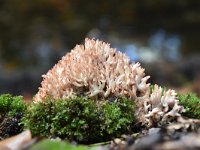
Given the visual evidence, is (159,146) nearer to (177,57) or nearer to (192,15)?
(177,57)

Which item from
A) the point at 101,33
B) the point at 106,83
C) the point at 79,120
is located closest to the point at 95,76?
the point at 106,83

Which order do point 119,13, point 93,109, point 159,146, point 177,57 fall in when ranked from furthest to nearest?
point 119,13 → point 177,57 → point 93,109 → point 159,146

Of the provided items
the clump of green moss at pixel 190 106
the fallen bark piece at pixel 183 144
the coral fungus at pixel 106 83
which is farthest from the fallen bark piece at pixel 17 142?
the clump of green moss at pixel 190 106

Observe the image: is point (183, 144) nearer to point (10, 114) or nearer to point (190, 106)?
point (190, 106)

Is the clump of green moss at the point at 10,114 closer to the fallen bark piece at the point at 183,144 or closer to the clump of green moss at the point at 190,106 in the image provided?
the clump of green moss at the point at 190,106

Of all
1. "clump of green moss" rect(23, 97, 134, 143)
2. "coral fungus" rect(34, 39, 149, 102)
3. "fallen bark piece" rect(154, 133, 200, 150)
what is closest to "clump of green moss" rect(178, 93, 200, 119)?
"coral fungus" rect(34, 39, 149, 102)

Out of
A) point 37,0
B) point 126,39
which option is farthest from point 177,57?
point 37,0

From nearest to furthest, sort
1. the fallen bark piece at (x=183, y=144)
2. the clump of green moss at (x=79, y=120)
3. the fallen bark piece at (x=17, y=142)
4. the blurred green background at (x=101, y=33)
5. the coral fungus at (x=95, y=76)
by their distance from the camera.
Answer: the fallen bark piece at (x=183, y=144) < the fallen bark piece at (x=17, y=142) < the clump of green moss at (x=79, y=120) < the coral fungus at (x=95, y=76) < the blurred green background at (x=101, y=33)
